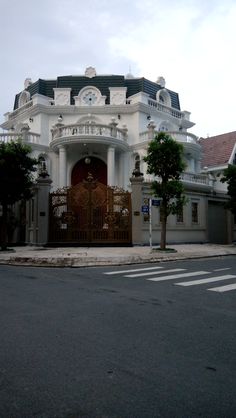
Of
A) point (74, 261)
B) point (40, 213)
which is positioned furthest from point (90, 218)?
point (74, 261)

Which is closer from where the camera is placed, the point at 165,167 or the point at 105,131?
the point at 165,167

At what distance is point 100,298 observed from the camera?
658cm

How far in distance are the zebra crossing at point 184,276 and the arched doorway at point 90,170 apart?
605 inches

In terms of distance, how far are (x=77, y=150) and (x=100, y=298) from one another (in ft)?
63.3

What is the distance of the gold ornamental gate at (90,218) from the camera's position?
18094mm

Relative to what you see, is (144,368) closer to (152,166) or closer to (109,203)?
(152,166)

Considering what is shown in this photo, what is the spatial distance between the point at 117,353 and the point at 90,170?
2229cm

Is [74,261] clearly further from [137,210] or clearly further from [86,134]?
[86,134]

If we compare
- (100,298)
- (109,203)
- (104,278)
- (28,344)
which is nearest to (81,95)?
(109,203)

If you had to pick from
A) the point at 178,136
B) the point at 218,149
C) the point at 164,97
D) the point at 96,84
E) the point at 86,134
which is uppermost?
the point at 96,84

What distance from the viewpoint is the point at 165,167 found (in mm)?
16297

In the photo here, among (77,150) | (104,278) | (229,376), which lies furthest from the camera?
(77,150)

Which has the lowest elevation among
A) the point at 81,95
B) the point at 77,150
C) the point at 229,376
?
the point at 229,376

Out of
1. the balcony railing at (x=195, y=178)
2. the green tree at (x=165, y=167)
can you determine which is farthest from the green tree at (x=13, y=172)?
the balcony railing at (x=195, y=178)
